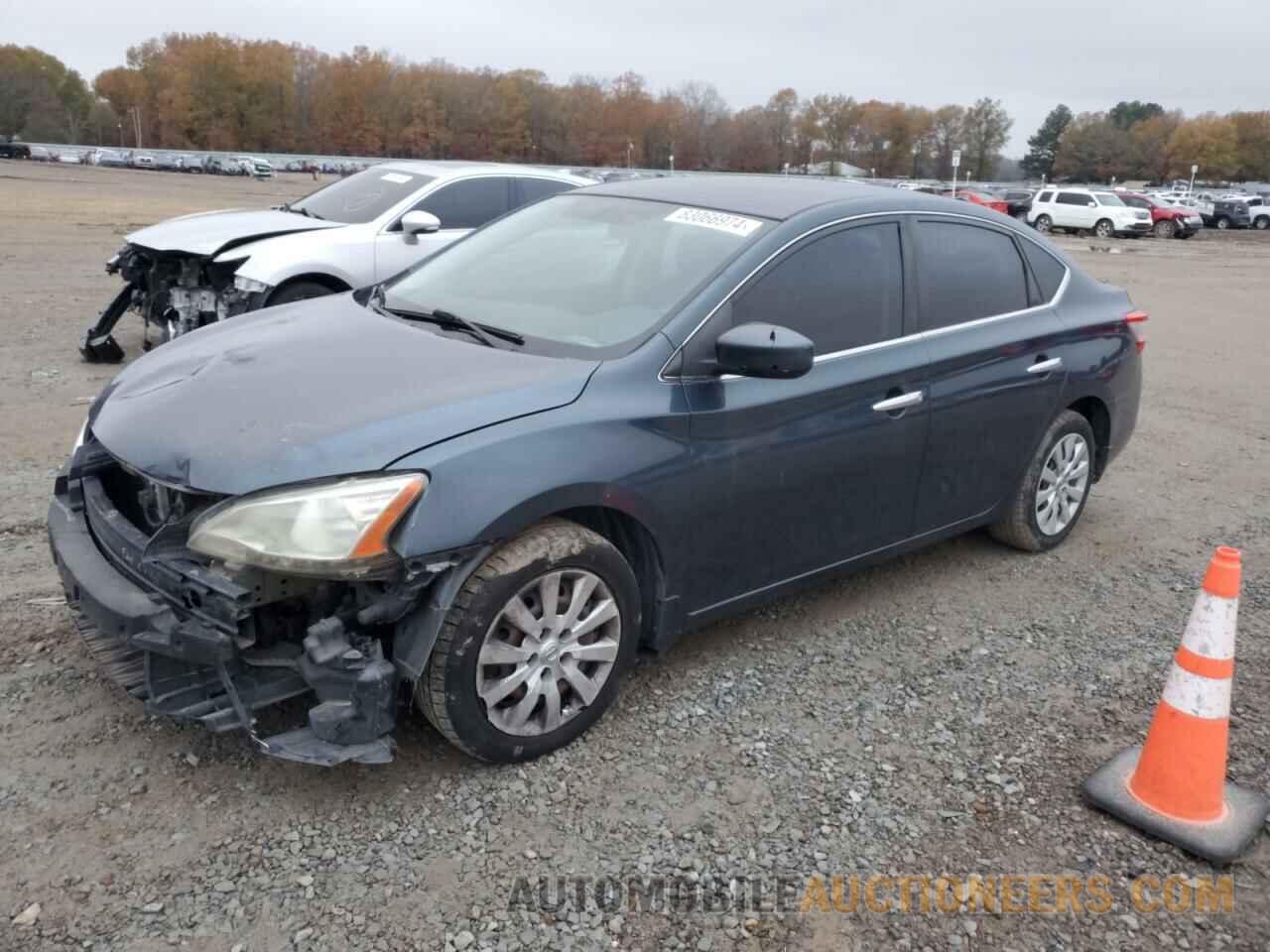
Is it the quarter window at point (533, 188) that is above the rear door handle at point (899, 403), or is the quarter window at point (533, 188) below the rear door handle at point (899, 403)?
above

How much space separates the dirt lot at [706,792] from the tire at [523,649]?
146 mm

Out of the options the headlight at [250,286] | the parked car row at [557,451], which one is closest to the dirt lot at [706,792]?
the parked car row at [557,451]

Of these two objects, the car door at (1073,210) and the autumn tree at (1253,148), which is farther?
the autumn tree at (1253,148)

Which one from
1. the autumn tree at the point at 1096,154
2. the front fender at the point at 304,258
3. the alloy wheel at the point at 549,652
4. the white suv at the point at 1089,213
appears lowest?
the alloy wheel at the point at 549,652

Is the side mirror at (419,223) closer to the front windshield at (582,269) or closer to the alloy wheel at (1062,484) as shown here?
the front windshield at (582,269)

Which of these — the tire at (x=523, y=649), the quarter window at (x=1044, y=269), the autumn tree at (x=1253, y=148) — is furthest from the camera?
the autumn tree at (x=1253, y=148)

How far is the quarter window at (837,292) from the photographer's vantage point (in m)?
3.68

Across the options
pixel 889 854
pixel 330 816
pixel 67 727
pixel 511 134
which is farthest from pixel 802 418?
pixel 511 134

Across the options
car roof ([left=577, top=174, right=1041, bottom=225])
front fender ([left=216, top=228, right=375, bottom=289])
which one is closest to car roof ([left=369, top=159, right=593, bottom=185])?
Result: front fender ([left=216, top=228, right=375, bottom=289])

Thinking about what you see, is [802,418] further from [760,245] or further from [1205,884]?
[1205,884]

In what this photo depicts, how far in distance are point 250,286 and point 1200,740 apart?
21.3 ft

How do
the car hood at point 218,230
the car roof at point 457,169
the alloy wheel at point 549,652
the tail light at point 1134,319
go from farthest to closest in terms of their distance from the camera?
the car roof at point 457,169 < the car hood at point 218,230 < the tail light at point 1134,319 < the alloy wheel at point 549,652

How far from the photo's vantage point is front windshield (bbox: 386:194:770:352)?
3.60m

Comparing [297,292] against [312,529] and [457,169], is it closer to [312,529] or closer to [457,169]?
[457,169]
